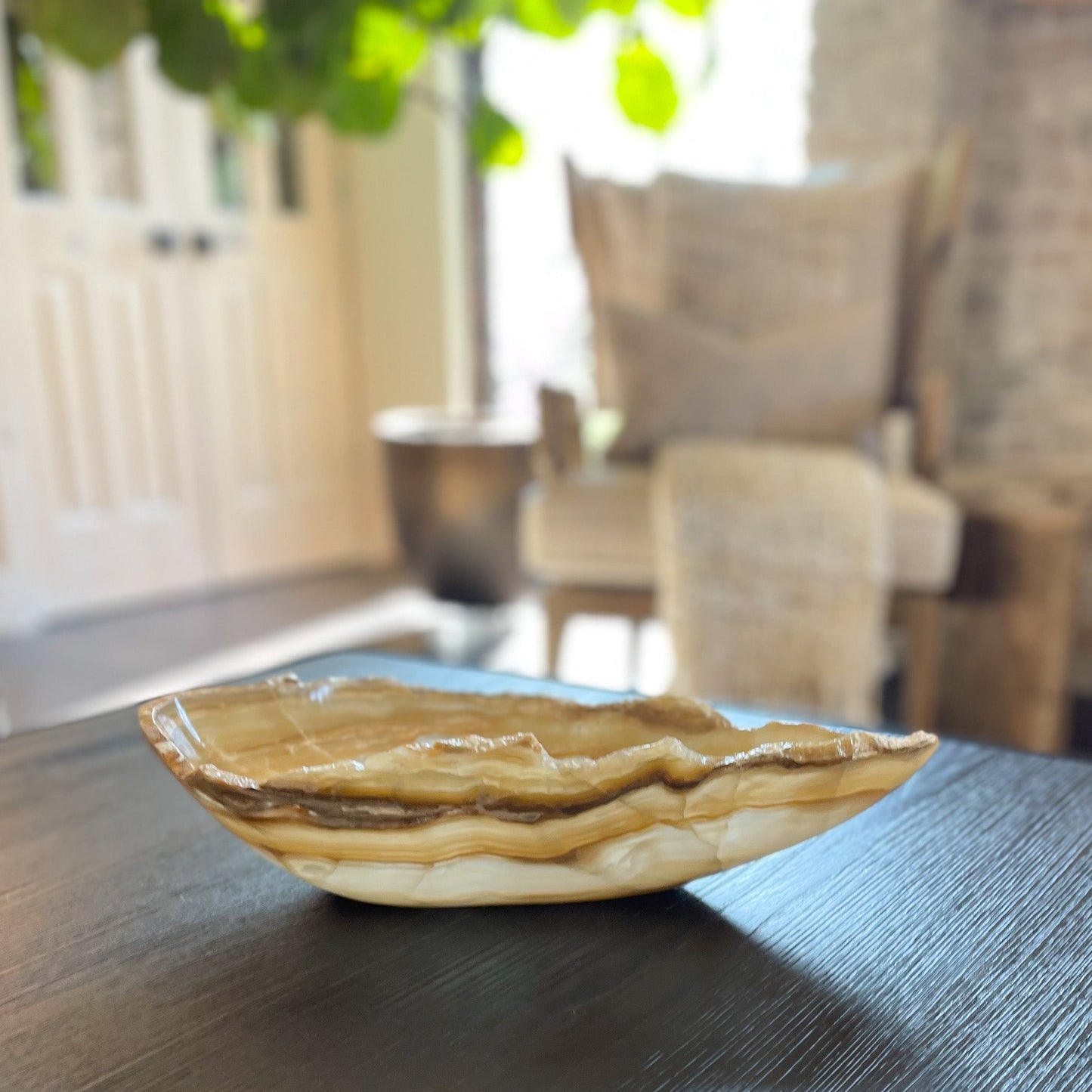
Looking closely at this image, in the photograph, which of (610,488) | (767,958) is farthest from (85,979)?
(610,488)

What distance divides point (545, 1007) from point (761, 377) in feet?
4.33

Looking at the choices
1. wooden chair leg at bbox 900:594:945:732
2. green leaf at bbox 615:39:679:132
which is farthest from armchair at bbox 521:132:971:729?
green leaf at bbox 615:39:679:132

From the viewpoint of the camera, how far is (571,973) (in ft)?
1.38

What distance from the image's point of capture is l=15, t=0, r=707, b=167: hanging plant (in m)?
1.03

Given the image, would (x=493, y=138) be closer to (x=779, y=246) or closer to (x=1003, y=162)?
(x=779, y=246)

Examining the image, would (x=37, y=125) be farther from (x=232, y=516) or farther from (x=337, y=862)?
(x=337, y=862)

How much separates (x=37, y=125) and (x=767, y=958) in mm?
2559

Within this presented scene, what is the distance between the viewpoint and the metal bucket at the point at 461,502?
2090 mm

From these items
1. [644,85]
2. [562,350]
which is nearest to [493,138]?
[644,85]

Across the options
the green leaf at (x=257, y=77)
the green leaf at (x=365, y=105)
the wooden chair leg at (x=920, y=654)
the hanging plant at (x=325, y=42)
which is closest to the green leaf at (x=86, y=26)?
the hanging plant at (x=325, y=42)

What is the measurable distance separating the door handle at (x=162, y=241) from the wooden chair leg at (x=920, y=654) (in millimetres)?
2022

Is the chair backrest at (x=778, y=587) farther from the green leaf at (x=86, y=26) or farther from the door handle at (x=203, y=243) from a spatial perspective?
the door handle at (x=203, y=243)

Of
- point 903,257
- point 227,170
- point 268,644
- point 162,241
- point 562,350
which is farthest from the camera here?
point 562,350

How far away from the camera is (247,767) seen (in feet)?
1.61
